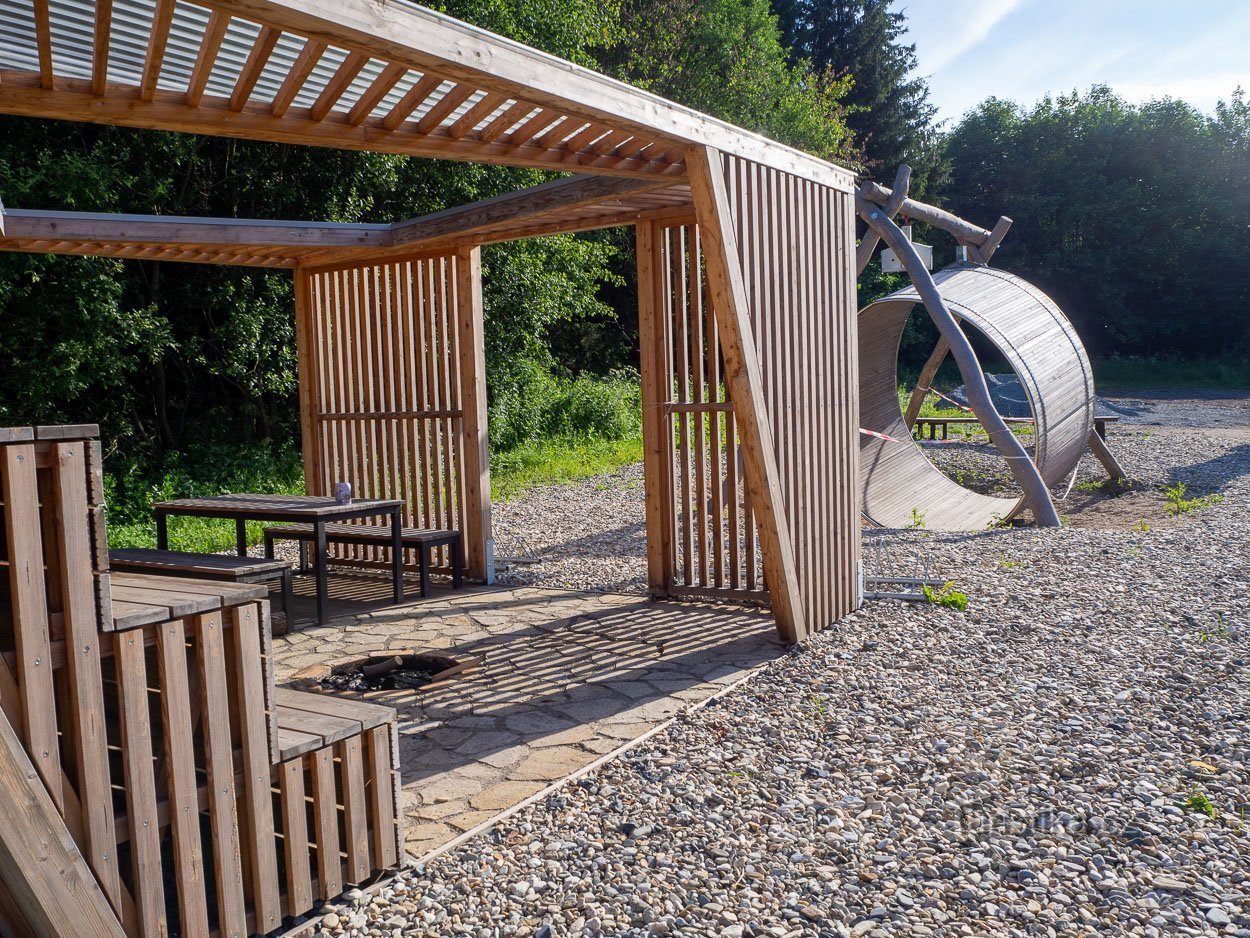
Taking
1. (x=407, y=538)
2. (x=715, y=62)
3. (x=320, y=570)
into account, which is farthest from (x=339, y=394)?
(x=715, y=62)

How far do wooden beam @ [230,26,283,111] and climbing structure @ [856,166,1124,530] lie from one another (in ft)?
21.7

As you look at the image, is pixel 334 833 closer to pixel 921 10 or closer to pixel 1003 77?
pixel 921 10

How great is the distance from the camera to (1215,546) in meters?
7.83

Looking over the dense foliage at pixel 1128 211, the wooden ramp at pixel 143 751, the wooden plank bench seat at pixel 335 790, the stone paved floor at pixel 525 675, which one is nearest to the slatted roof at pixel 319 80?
the wooden ramp at pixel 143 751

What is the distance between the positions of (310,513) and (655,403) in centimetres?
240

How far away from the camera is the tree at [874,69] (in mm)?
32031

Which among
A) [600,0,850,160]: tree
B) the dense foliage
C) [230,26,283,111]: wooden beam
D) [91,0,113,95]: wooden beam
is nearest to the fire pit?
[230,26,283,111]: wooden beam

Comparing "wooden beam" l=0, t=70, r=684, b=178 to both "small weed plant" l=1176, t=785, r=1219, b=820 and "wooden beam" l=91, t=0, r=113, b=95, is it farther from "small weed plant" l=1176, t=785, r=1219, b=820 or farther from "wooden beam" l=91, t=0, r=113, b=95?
"small weed plant" l=1176, t=785, r=1219, b=820

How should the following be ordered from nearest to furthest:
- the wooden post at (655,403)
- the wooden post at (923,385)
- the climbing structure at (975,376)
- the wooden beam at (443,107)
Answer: the wooden beam at (443,107) → the wooden post at (655,403) → the climbing structure at (975,376) → the wooden post at (923,385)

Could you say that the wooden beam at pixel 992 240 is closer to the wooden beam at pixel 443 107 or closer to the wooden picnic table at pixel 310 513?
the wooden picnic table at pixel 310 513

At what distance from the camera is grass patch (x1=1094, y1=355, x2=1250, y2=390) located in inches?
1182

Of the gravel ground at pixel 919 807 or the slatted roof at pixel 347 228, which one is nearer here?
the gravel ground at pixel 919 807

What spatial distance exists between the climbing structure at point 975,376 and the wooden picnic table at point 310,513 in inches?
187

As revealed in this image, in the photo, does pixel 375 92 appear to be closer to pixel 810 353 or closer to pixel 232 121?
pixel 232 121
